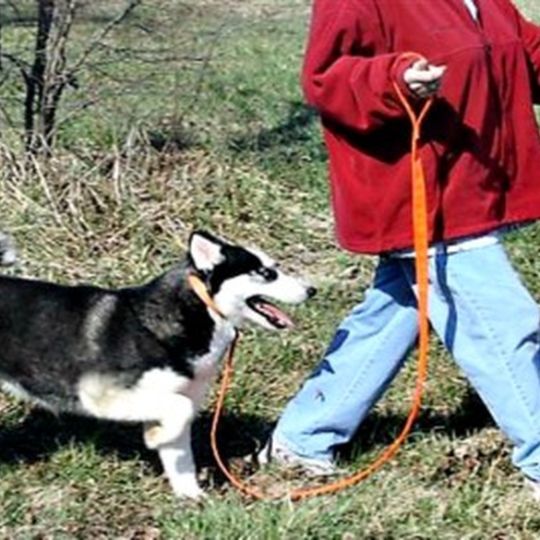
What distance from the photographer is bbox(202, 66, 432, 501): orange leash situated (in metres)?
4.78

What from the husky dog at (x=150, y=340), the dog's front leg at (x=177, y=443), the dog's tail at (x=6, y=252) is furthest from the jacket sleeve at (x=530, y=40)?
the dog's tail at (x=6, y=252)

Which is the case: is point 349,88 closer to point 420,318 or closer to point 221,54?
point 420,318

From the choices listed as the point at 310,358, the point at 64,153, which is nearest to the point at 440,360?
the point at 310,358

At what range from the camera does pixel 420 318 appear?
5066 millimetres

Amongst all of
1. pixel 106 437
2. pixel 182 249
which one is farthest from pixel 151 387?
pixel 182 249

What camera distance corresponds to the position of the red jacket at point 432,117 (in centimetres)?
468

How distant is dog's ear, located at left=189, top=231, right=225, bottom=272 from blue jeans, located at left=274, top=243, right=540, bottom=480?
552 millimetres

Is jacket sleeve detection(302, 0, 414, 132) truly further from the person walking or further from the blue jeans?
the blue jeans

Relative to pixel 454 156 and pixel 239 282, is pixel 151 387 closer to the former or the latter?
pixel 239 282

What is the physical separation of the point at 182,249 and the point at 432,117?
3114 millimetres

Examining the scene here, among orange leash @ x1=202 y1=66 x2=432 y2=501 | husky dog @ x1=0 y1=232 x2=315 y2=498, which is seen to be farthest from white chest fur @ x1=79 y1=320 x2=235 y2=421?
orange leash @ x1=202 y1=66 x2=432 y2=501

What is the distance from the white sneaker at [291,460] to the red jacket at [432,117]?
882mm

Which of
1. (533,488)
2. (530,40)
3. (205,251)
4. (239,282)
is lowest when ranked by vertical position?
(533,488)

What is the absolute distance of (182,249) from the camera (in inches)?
305
